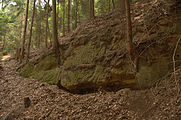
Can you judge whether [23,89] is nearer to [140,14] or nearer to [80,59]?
[80,59]

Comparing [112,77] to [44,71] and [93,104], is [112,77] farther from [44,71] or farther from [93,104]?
[44,71]

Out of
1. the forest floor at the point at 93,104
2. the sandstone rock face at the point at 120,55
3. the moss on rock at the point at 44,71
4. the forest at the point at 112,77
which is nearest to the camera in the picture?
the forest floor at the point at 93,104

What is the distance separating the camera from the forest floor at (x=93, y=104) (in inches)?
186

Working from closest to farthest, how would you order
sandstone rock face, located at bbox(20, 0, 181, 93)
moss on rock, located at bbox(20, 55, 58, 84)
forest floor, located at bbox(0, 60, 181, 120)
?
forest floor, located at bbox(0, 60, 181, 120) < sandstone rock face, located at bbox(20, 0, 181, 93) < moss on rock, located at bbox(20, 55, 58, 84)

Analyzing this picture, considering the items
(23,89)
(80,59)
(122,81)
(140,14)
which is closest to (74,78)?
(80,59)

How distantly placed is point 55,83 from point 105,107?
406cm

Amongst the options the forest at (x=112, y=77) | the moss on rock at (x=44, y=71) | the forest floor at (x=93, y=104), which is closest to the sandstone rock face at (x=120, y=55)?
the forest at (x=112, y=77)

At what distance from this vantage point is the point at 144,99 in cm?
542

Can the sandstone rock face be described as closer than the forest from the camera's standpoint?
No

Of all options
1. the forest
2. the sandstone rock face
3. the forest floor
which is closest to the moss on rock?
the forest

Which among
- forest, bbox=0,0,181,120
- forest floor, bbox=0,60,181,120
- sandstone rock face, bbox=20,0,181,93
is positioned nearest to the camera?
forest floor, bbox=0,60,181,120

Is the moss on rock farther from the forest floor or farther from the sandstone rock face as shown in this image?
the sandstone rock face

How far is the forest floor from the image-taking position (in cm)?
471

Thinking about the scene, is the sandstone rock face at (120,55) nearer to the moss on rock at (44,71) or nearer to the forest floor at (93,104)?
the forest floor at (93,104)
